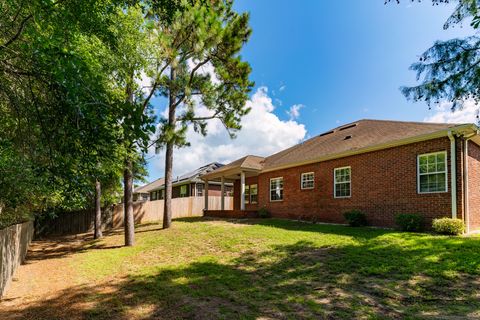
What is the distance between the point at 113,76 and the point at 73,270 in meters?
5.96

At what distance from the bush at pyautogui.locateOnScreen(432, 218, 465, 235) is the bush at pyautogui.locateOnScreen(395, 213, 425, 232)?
0.66 meters

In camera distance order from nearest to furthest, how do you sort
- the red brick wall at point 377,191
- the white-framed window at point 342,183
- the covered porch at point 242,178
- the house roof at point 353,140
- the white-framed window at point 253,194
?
the red brick wall at point 377,191 < the house roof at point 353,140 < the white-framed window at point 342,183 < the covered porch at point 242,178 < the white-framed window at point 253,194

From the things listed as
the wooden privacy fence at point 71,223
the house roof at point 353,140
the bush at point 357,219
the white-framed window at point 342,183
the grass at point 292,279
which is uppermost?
the house roof at point 353,140

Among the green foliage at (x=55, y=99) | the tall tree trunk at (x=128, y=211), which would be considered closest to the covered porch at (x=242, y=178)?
the tall tree trunk at (x=128, y=211)

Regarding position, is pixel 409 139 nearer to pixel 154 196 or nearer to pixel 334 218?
pixel 334 218

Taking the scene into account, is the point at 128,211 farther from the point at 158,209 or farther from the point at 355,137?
the point at 355,137

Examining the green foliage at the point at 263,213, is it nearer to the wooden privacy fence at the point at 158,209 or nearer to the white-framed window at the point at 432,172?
the wooden privacy fence at the point at 158,209

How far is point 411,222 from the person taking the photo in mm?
9945

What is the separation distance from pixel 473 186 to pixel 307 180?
7.14 meters

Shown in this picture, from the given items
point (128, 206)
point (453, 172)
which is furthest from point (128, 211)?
point (453, 172)

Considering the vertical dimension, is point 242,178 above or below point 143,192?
above

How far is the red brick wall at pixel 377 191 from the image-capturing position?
1016 centimetres

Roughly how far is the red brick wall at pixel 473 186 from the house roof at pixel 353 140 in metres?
1.34

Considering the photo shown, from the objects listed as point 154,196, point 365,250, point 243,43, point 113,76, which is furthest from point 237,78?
point 154,196
